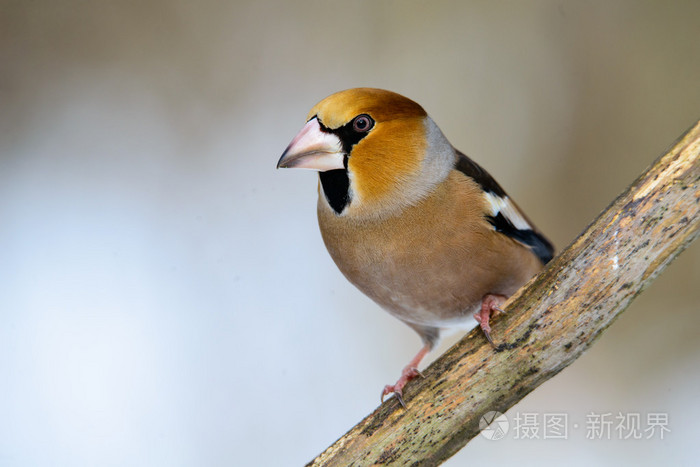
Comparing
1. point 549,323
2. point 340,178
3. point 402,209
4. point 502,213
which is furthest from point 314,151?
point 549,323

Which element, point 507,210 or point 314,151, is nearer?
point 314,151

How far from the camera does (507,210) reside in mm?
1764

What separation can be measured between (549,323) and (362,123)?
24.7 inches

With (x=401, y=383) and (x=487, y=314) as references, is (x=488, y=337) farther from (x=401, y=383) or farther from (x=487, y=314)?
(x=401, y=383)

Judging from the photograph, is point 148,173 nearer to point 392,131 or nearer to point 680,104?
point 392,131

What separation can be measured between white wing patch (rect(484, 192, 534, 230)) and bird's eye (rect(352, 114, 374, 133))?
36cm

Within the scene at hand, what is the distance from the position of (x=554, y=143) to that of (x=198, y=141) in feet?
5.13

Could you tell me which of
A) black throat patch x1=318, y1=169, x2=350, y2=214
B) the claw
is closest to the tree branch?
the claw

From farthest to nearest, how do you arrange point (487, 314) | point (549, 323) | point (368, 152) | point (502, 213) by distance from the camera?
point (502, 213) < point (368, 152) < point (487, 314) < point (549, 323)

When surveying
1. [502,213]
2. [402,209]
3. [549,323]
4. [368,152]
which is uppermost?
[368,152]

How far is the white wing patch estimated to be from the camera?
1.69 m

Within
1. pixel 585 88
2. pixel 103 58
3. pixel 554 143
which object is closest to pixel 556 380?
pixel 554 143

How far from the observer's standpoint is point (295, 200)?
2.91 metres

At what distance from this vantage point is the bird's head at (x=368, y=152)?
1552 mm
